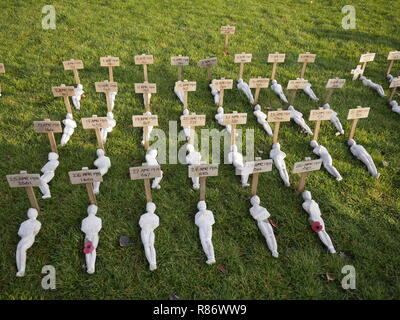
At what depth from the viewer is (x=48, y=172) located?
392cm

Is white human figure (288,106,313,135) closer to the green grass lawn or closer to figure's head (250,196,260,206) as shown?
the green grass lawn

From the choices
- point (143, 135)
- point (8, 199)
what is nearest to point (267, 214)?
point (143, 135)

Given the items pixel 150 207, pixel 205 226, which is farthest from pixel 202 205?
pixel 150 207

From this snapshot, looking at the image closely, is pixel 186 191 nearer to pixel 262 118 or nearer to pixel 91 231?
pixel 91 231

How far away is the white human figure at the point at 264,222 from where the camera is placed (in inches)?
129

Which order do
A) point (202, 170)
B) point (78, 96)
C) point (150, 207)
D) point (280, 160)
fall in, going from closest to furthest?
point (202, 170), point (150, 207), point (280, 160), point (78, 96)

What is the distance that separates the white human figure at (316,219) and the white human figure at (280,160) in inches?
13.4

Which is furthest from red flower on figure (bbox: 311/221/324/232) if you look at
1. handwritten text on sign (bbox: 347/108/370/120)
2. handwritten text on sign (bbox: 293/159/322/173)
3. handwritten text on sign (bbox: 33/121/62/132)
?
handwritten text on sign (bbox: 33/121/62/132)

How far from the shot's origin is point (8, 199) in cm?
371

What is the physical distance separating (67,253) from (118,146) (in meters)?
1.74

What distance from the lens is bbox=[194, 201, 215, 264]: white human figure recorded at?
320cm

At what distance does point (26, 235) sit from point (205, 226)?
183 cm

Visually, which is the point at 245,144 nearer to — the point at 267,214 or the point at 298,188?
the point at 298,188

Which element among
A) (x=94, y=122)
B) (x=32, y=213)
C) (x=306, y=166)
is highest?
(x=94, y=122)
